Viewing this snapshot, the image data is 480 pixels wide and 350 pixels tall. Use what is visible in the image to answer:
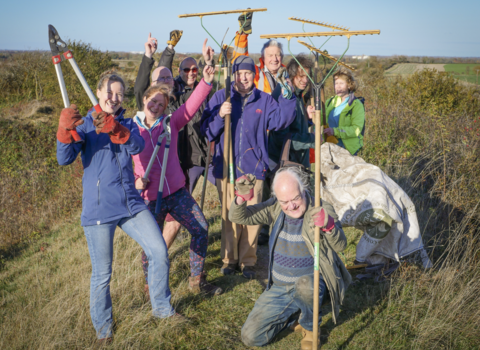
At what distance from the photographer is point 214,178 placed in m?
4.53

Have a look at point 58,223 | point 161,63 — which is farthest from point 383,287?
point 58,223

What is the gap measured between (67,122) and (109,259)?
3.57 feet

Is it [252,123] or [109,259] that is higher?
[252,123]

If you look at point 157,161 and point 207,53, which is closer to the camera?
point 157,161

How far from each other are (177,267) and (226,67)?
2.35m

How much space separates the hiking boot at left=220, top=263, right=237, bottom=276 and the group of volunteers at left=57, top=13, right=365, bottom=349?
0.5 inches

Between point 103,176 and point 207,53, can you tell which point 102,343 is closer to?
point 103,176

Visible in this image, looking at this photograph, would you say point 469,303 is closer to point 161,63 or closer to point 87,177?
point 87,177

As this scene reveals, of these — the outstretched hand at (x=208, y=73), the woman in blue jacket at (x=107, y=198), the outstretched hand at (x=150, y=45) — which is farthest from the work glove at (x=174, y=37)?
the woman in blue jacket at (x=107, y=198)

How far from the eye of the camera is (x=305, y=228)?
10.1 feet

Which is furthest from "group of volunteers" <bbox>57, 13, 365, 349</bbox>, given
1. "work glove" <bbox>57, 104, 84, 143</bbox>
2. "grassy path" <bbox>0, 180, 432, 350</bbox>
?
"grassy path" <bbox>0, 180, 432, 350</bbox>

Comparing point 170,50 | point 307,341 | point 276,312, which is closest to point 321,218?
point 276,312

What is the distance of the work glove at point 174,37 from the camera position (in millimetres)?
4578

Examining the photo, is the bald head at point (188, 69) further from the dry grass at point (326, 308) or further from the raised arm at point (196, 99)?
the dry grass at point (326, 308)
